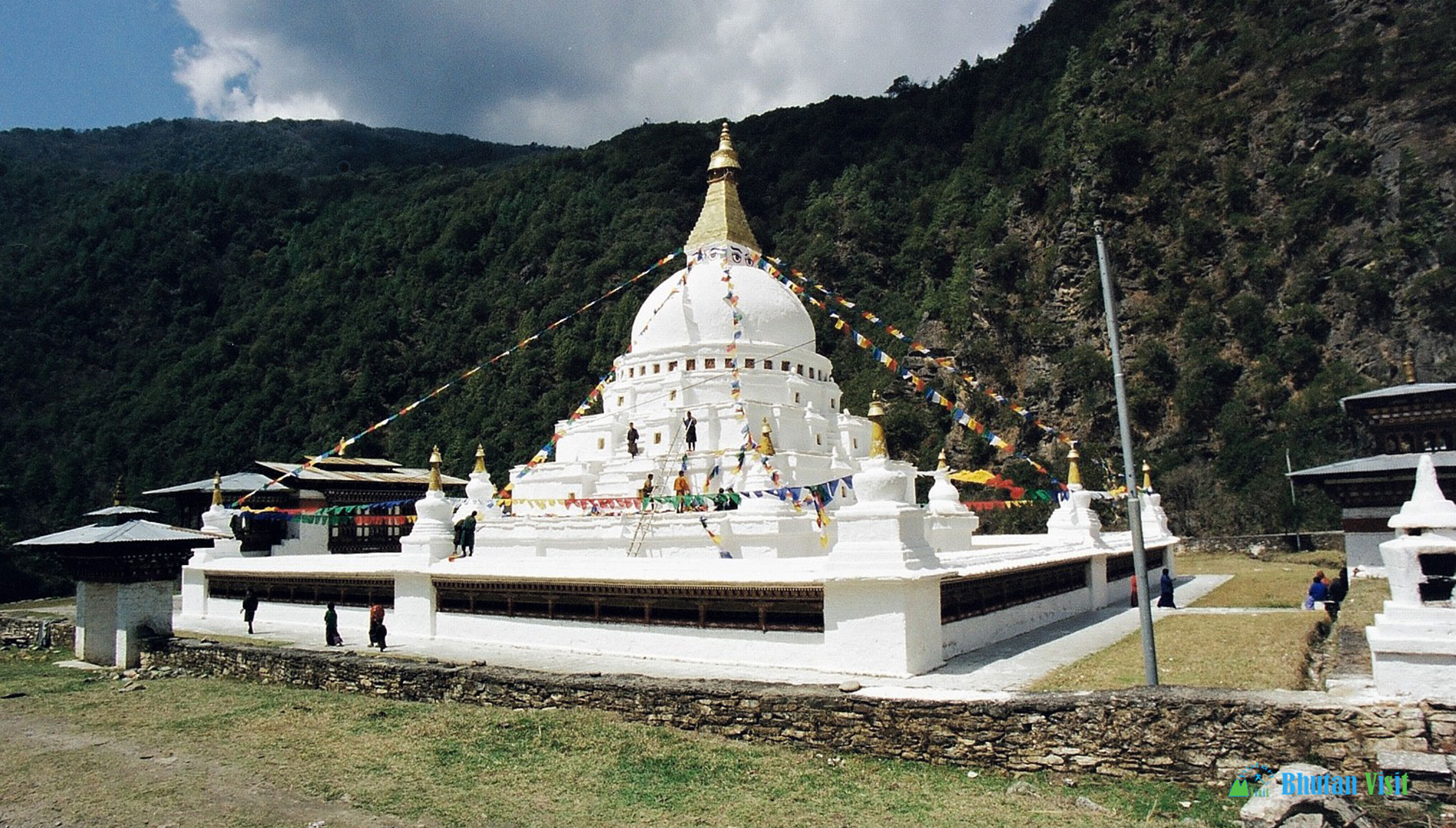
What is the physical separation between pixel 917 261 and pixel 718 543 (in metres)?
45.0

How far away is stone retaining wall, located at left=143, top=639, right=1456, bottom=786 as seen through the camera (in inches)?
273

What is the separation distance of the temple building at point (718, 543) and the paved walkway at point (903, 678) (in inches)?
9.5

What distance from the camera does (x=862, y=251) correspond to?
6238cm

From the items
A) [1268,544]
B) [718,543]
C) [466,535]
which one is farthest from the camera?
[1268,544]

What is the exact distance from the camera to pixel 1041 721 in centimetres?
786

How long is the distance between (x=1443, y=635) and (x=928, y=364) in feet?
145

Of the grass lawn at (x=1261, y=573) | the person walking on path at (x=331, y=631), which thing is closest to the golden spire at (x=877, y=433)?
the person walking on path at (x=331, y=631)

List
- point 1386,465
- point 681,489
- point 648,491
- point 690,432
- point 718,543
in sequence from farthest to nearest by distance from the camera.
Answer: point 690,432 → point 1386,465 → point 648,491 → point 681,489 → point 718,543

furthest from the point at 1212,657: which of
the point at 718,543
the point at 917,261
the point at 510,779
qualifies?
the point at 917,261

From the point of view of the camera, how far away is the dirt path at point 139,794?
7.47 m

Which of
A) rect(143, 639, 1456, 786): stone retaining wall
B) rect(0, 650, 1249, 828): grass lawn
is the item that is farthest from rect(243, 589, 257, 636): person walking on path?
rect(143, 639, 1456, 786): stone retaining wall

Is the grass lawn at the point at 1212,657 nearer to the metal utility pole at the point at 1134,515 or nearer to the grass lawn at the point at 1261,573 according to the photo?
the metal utility pole at the point at 1134,515

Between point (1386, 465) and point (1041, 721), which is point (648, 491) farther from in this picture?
point (1386, 465)

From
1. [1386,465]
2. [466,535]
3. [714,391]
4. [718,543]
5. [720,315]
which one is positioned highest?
[720,315]
